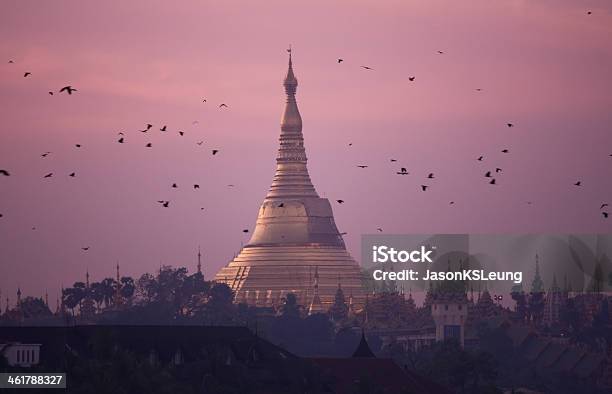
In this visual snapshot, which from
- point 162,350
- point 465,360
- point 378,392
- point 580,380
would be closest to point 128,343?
point 162,350

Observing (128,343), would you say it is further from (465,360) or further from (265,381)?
(465,360)

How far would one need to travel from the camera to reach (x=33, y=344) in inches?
4697

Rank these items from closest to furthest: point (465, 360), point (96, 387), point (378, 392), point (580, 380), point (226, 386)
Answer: point (96, 387) < point (226, 386) < point (378, 392) < point (465, 360) < point (580, 380)

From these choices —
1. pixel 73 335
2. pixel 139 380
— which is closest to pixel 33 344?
pixel 73 335

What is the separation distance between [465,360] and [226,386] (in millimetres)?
40293

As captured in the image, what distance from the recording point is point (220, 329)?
424 ft

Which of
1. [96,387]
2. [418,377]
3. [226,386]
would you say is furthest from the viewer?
[418,377]

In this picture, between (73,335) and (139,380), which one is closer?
(139,380)

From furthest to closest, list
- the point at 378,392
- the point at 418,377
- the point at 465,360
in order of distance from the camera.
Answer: the point at 465,360, the point at 418,377, the point at 378,392

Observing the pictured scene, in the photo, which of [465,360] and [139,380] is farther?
[465,360]

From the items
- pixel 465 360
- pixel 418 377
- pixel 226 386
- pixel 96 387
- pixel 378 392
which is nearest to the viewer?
pixel 96 387

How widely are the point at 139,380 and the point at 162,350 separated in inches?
586

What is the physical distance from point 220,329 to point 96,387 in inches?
873

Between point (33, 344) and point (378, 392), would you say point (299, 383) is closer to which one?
point (378, 392)
